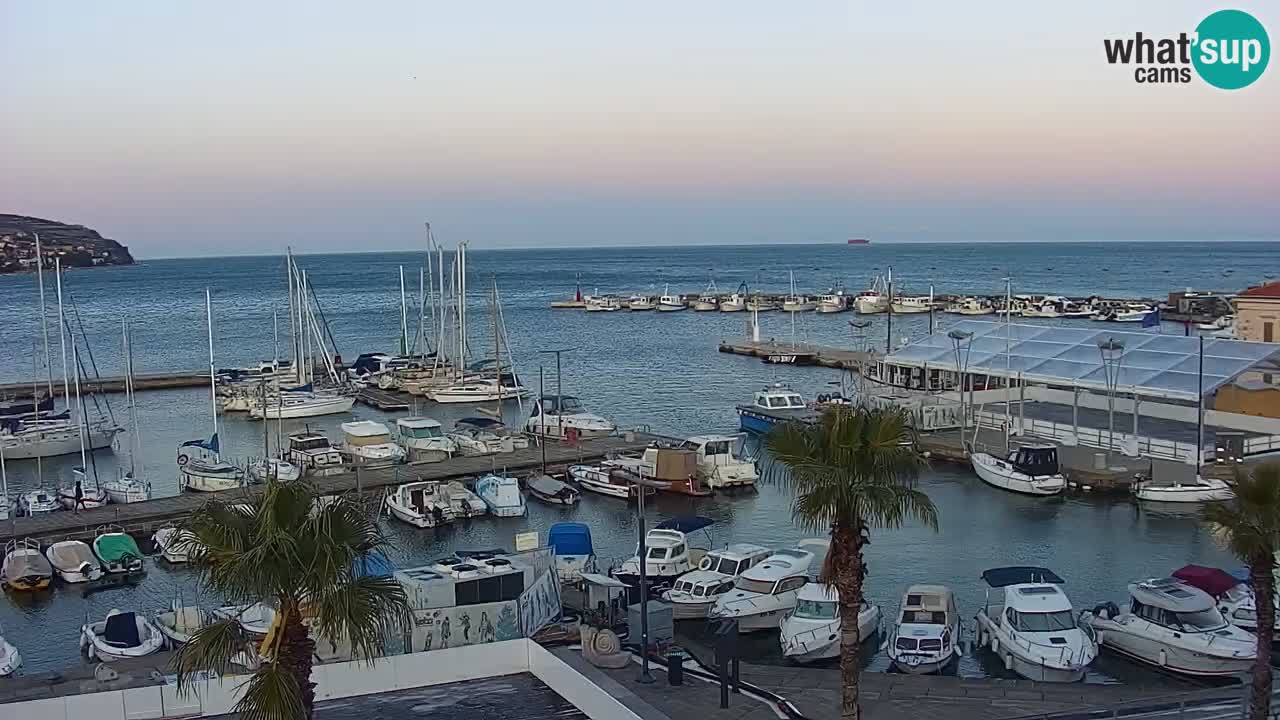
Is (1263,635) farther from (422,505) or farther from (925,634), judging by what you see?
(422,505)

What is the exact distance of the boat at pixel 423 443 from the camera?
4753 cm

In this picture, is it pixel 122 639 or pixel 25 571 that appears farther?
pixel 25 571

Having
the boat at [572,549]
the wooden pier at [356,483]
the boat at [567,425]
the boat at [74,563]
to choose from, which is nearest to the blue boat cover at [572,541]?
the boat at [572,549]

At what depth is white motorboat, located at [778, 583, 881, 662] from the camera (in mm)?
23531

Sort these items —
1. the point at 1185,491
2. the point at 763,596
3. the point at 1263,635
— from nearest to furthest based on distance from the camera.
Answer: the point at 1263,635 < the point at 763,596 < the point at 1185,491

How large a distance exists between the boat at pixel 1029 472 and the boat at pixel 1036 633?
1479 centimetres

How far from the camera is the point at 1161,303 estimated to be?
123 metres

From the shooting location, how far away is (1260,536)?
13.8 metres

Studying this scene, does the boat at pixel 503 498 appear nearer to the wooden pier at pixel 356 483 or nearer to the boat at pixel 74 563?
the wooden pier at pixel 356 483

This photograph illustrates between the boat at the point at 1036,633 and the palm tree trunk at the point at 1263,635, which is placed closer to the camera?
the palm tree trunk at the point at 1263,635

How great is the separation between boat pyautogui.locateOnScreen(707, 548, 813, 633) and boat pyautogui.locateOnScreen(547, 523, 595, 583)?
12.8 feet

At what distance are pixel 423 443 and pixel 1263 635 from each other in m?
37.1

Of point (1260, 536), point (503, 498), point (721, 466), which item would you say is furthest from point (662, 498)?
point (1260, 536)

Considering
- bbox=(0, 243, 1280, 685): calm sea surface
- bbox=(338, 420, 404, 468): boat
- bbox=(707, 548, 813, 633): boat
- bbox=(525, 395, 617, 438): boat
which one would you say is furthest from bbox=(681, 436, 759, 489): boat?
bbox=(707, 548, 813, 633): boat
